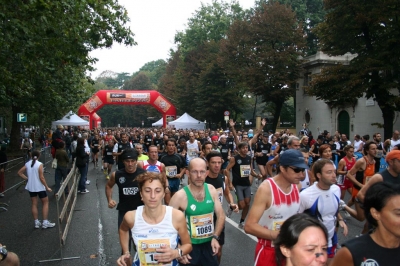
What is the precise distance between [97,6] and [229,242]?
8.13 m

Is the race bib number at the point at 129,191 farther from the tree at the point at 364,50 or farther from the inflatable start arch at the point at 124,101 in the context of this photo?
the inflatable start arch at the point at 124,101

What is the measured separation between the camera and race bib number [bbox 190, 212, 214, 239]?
4.39 meters

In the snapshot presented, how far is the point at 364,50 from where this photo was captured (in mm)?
24344

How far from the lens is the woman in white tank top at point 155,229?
3486 mm

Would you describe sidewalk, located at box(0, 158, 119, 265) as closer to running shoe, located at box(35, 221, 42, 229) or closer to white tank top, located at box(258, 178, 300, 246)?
running shoe, located at box(35, 221, 42, 229)

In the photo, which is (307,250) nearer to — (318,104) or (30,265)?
(30,265)

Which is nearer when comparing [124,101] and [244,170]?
[244,170]

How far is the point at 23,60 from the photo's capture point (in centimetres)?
1125

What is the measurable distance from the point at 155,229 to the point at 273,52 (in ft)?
112

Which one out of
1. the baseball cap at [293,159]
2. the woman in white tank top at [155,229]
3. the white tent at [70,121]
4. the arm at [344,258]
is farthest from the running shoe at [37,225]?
the white tent at [70,121]

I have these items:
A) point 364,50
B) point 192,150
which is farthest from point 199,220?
point 364,50

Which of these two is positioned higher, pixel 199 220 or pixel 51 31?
pixel 51 31

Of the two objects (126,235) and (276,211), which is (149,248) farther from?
(276,211)

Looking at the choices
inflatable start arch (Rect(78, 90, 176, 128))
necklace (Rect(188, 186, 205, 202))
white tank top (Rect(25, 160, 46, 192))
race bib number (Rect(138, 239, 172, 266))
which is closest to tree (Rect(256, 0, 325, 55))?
inflatable start arch (Rect(78, 90, 176, 128))
